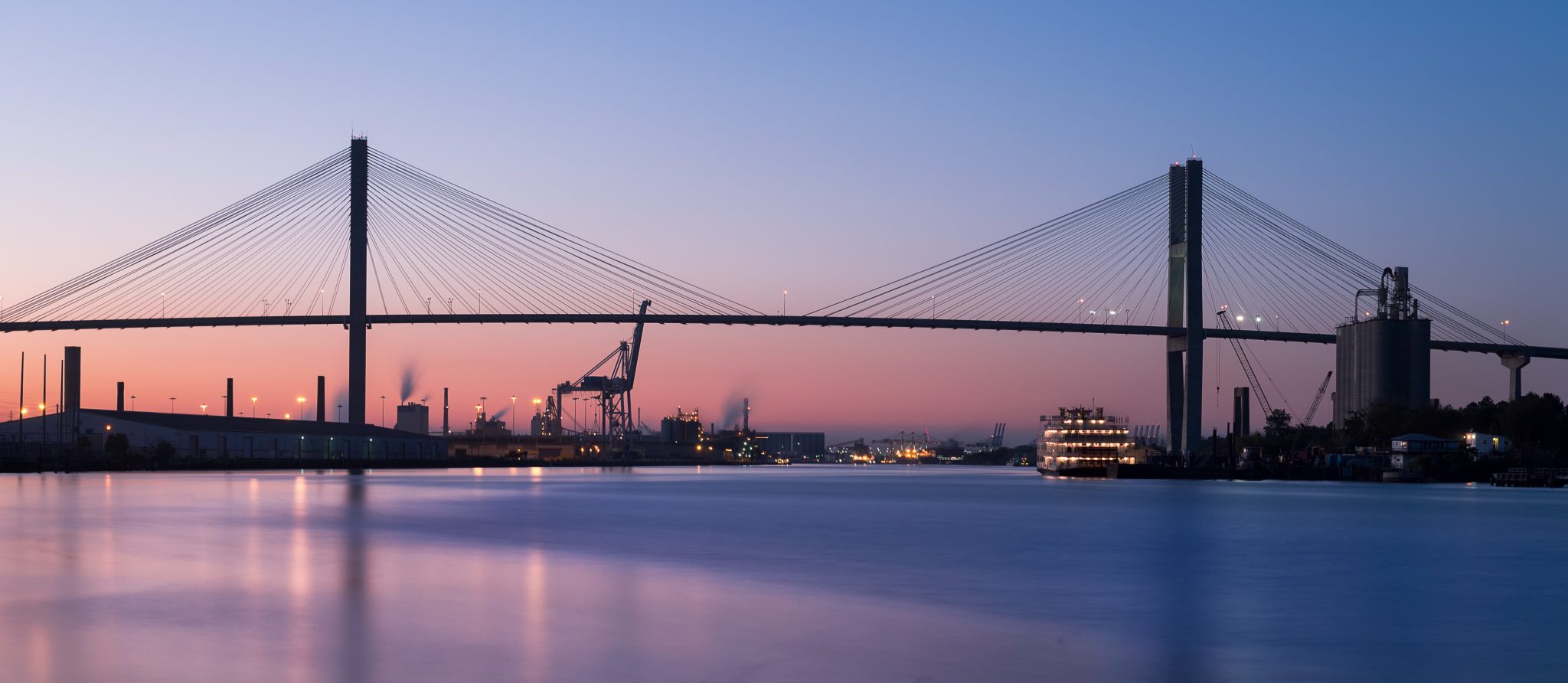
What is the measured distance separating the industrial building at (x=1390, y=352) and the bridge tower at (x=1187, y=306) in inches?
1453

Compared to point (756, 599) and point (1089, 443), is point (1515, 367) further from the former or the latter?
point (756, 599)

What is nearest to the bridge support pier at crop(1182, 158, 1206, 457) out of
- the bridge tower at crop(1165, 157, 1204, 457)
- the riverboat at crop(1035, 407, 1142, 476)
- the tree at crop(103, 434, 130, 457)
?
the bridge tower at crop(1165, 157, 1204, 457)

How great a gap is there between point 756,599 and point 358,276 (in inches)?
2590

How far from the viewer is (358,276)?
260 ft

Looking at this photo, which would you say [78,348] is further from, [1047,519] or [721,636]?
[721,636]

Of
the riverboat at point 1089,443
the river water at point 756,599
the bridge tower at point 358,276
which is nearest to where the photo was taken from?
the river water at point 756,599

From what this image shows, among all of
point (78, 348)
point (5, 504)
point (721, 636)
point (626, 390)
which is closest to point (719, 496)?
point (5, 504)

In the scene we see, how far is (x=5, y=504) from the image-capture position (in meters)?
39.2

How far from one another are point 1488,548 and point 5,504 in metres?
37.5

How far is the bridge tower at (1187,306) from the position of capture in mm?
79938

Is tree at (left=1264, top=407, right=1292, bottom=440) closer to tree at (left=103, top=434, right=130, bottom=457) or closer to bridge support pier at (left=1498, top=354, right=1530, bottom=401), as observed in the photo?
bridge support pier at (left=1498, top=354, right=1530, bottom=401)

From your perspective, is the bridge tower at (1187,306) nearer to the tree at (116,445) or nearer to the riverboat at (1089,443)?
the riverboat at (1089,443)

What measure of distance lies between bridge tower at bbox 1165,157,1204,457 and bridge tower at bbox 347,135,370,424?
4593cm

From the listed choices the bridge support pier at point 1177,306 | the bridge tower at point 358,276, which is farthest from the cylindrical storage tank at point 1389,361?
the bridge tower at point 358,276
